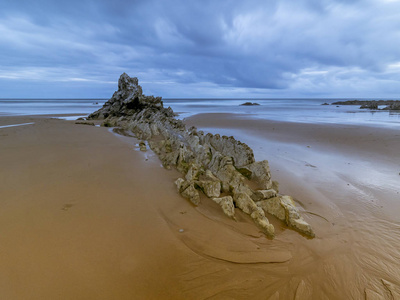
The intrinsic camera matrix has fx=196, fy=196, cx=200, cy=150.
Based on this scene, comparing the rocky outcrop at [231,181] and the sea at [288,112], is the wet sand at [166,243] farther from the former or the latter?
the sea at [288,112]

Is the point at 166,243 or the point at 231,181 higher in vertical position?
the point at 231,181

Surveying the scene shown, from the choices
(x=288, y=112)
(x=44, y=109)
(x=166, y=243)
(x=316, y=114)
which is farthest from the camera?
(x=44, y=109)

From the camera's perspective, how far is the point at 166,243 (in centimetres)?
275

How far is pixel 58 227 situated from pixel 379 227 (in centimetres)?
535

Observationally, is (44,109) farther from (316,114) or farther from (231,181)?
(316,114)

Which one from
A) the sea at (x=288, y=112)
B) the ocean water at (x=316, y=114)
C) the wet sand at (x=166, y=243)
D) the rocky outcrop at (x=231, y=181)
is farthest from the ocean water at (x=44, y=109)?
the wet sand at (x=166, y=243)

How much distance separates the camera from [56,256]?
7.65 ft

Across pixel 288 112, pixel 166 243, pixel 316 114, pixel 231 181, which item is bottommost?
pixel 166 243

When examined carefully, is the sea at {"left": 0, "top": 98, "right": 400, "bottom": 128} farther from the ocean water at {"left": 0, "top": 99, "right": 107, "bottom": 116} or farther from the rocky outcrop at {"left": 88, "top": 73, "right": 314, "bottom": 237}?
the rocky outcrop at {"left": 88, "top": 73, "right": 314, "bottom": 237}

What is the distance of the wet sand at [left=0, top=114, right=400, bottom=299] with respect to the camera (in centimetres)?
217

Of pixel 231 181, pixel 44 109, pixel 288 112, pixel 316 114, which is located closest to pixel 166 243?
pixel 231 181

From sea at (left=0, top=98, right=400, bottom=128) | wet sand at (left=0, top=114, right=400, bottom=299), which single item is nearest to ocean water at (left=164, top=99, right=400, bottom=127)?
sea at (left=0, top=98, right=400, bottom=128)

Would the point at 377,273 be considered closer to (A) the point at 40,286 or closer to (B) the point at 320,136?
(A) the point at 40,286

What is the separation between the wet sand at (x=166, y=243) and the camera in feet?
7.12
